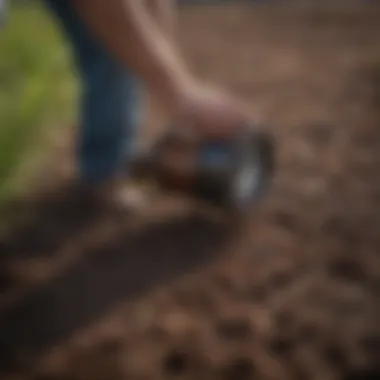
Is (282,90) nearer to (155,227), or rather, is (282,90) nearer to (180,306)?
(155,227)

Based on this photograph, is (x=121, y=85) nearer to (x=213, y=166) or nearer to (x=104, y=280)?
(x=213, y=166)

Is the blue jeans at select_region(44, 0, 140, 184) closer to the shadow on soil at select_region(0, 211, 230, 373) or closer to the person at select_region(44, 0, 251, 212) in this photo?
the person at select_region(44, 0, 251, 212)

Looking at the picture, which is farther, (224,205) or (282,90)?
(282,90)

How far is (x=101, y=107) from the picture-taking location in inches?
42.6

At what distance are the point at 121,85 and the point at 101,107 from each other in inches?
1.7

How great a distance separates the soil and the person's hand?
0.58 ft

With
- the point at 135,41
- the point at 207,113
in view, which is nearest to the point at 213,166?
the point at 207,113

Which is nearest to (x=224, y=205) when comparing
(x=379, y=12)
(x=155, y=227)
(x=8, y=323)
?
(x=155, y=227)

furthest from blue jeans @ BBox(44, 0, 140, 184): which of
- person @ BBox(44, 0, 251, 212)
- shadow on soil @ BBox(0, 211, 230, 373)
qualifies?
shadow on soil @ BBox(0, 211, 230, 373)

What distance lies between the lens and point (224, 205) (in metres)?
1.07

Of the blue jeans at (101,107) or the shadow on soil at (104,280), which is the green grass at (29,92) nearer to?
the blue jeans at (101,107)

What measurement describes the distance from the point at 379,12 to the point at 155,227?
1.04 metres

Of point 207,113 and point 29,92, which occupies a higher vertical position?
point 29,92

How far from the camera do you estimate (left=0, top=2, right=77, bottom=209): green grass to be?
42.8 inches
